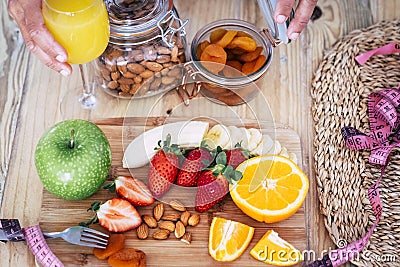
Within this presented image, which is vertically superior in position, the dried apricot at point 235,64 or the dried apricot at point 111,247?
the dried apricot at point 235,64

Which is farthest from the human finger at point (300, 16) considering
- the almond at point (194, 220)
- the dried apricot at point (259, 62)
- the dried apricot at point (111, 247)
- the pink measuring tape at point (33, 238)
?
the pink measuring tape at point (33, 238)

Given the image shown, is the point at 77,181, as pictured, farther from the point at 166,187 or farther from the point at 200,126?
the point at 200,126

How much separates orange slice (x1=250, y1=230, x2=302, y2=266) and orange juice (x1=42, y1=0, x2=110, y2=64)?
0.60m

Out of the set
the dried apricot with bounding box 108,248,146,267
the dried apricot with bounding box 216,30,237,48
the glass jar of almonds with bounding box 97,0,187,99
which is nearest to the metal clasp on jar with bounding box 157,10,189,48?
the glass jar of almonds with bounding box 97,0,187,99

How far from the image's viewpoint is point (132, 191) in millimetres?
1498

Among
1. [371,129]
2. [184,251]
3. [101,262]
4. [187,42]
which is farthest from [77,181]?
[371,129]

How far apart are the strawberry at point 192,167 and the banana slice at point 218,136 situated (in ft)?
0.15

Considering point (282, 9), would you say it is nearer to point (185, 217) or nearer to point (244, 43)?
point (244, 43)

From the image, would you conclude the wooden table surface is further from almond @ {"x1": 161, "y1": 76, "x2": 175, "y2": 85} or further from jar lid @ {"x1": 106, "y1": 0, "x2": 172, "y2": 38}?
jar lid @ {"x1": 106, "y1": 0, "x2": 172, "y2": 38}

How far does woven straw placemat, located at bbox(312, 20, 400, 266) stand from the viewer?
150 cm

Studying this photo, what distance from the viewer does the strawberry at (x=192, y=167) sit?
1.51 m

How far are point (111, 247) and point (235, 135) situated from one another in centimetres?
42

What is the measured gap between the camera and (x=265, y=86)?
5.86ft

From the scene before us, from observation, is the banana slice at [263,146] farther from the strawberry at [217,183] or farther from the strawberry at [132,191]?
the strawberry at [132,191]
